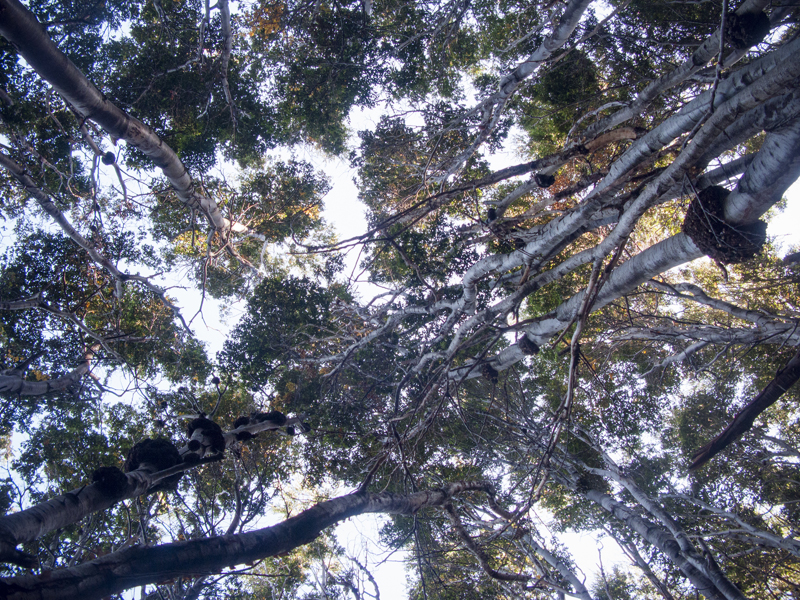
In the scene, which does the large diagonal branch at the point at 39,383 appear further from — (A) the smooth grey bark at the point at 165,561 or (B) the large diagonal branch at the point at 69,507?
(A) the smooth grey bark at the point at 165,561

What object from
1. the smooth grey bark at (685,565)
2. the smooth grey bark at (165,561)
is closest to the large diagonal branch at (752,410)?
the smooth grey bark at (165,561)

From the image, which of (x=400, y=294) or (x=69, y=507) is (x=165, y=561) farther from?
(x=400, y=294)

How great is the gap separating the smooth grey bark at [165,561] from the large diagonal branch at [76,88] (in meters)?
4.19

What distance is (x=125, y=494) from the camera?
91.5 inches

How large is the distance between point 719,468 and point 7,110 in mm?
15992

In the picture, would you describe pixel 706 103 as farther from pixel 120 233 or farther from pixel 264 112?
pixel 120 233

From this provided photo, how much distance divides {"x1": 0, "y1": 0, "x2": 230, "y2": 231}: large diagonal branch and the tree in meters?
0.03

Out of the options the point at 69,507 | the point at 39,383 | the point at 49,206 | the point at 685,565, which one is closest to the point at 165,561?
the point at 69,507

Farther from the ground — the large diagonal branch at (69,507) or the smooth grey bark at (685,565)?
the large diagonal branch at (69,507)

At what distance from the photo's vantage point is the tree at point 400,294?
15.2 ft

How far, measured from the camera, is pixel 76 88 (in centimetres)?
393

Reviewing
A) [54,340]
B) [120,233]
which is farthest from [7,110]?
[54,340]

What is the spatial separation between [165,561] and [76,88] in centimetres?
485

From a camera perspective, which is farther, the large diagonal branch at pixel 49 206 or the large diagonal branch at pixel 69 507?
the large diagonal branch at pixel 49 206
